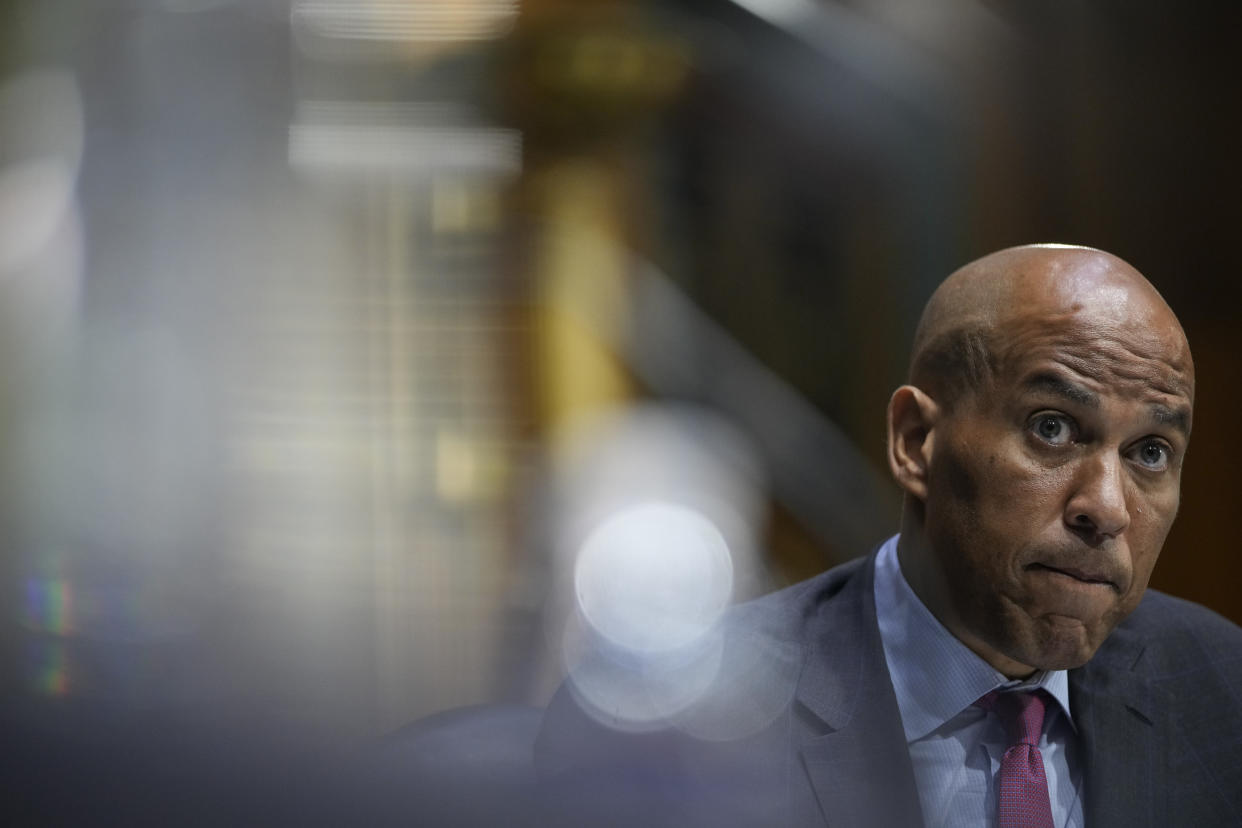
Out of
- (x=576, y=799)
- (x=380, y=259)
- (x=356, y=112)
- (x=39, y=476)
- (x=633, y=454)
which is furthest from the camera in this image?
(x=633, y=454)

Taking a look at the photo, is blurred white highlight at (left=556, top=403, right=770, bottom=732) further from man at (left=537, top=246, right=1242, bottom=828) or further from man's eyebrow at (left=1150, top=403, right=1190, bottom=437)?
man's eyebrow at (left=1150, top=403, right=1190, bottom=437)

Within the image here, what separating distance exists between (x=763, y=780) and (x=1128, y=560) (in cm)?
25

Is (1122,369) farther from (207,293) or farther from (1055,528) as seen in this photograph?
(207,293)

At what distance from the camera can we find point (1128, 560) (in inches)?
23.8

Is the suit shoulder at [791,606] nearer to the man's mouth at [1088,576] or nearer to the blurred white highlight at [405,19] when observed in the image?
the man's mouth at [1088,576]

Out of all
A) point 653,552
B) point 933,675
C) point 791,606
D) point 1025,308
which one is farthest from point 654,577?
point 1025,308

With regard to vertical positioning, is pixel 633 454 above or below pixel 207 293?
below

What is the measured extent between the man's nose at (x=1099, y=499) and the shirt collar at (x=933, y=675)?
0.43 ft

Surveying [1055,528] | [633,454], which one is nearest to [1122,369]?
[1055,528]

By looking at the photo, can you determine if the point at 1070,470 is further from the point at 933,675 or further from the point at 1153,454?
the point at 933,675

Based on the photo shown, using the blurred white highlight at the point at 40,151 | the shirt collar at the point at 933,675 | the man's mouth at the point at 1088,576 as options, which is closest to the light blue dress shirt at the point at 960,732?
the shirt collar at the point at 933,675

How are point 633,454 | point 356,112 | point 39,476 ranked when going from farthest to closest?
1. point 633,454
2. point 356,112
3. point 39,476

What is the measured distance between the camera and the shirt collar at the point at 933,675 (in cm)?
68

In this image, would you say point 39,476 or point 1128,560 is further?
point 39,476
